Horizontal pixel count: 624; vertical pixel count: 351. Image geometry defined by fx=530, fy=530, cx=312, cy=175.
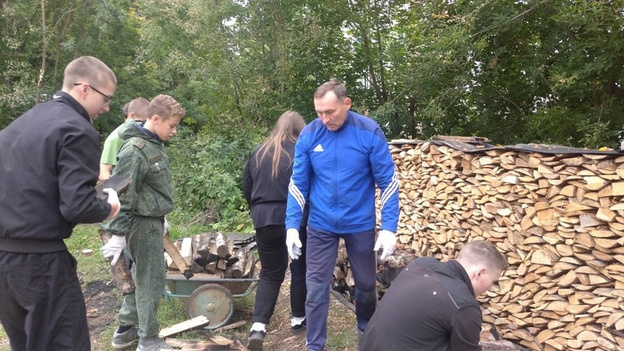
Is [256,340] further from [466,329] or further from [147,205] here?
[466,329]

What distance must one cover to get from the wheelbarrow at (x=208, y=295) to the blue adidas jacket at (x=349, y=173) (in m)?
1.18

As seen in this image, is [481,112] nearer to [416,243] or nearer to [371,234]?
[416,243]

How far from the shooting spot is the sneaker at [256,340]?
4.00 meters

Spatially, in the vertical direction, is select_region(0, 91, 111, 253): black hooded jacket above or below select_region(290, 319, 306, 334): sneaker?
above

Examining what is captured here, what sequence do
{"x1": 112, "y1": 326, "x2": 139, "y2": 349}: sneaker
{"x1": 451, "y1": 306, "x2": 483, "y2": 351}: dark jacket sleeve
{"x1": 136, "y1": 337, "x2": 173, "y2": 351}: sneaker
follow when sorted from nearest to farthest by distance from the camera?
{"x1": 451, "y1": 306, "x2": 483, "y2": 351}: dark jacket sleeve, {"x1": 136, "y1": 337, "x2": 173, "y2": 351}: sneaker, {"x1": 112, "y1": 326, "x2": 139, "y2": 349}: sneaker

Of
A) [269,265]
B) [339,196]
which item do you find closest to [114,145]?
[269,265]

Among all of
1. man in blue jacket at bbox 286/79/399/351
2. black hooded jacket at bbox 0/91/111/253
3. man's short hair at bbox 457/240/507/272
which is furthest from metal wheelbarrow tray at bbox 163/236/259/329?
man's short hair at bbox 457/240/507/272

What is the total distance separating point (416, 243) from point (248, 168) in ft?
7.68

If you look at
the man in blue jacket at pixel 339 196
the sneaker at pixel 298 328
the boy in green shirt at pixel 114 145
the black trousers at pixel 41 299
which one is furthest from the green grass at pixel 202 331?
the black trousers at pixel 41 299

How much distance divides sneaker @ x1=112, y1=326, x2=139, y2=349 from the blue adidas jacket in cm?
164

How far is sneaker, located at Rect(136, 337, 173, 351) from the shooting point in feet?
12.6

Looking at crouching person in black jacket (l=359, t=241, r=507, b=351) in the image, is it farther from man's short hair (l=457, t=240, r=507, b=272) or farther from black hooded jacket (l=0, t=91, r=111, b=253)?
black hooded jacket (l=0, t=91, r=111, b=253)

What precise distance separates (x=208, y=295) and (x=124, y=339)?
0.73 meters

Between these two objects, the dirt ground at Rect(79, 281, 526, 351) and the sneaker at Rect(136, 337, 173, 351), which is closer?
the sneaker at Rect(136, 337, 173, 351)
